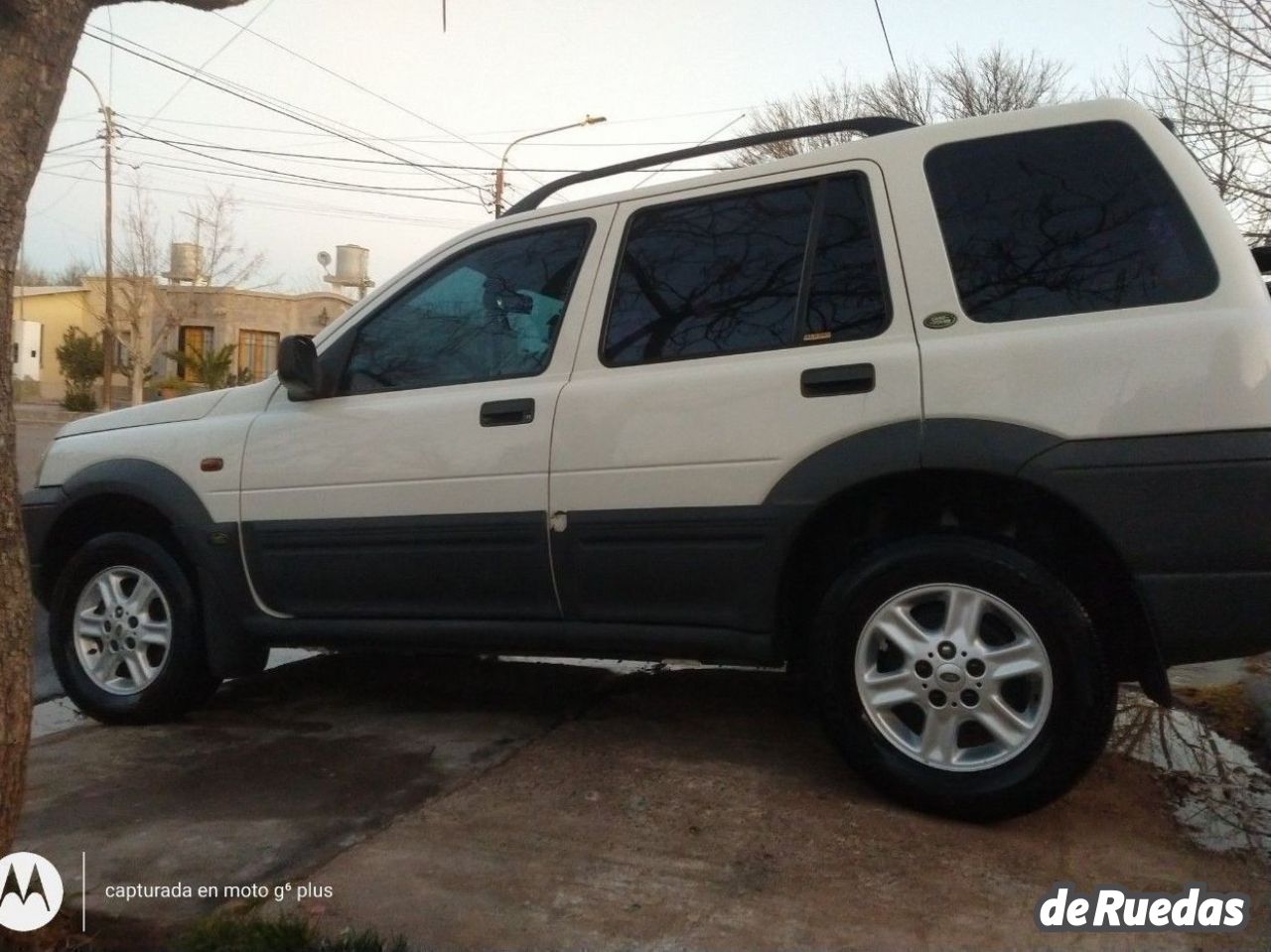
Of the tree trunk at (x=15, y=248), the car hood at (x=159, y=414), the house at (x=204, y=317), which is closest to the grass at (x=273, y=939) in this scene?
the tree trunk at (x=15, y=248)

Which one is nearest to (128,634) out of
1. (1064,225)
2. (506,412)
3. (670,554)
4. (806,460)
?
(506,412)

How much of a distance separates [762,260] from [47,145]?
2031 mm

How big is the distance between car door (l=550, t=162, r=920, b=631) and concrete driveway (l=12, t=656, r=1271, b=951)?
620 mm

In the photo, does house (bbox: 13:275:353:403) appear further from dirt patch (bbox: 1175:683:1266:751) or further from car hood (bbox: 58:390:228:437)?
dirt patch (bbox: 1175:683:1266:751)

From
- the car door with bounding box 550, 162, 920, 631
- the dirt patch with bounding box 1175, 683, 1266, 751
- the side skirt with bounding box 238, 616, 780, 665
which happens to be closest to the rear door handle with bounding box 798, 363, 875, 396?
the car door with bounding box 550, 162, 920, 631

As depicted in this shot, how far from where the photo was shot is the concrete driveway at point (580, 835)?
105 inches

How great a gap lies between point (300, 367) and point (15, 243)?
1.53m

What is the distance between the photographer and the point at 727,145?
12.8 ft

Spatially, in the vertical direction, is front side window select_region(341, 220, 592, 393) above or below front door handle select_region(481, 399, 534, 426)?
above

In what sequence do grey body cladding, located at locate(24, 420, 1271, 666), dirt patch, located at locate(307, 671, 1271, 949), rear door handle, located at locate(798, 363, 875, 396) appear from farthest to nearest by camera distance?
rear door handle, located at locate(798, 363, 875, 396), grey body cladding, located at locate(24, 420, 1271, 666), dirt patch, located at locate(307, 671, 1271, 949)

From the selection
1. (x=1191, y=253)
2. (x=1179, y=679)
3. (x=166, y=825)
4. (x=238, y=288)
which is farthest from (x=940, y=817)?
(x=238, y=288)

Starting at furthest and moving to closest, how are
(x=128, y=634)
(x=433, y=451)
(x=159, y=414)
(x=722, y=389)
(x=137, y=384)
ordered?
(x=137, y=384), (x=159, y=414), (x=128, y=634), (x=433, y=451), (x=722, y=389)

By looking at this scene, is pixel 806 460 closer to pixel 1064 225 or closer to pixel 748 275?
pixel 748 275

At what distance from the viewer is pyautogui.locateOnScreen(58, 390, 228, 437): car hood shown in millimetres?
4523
